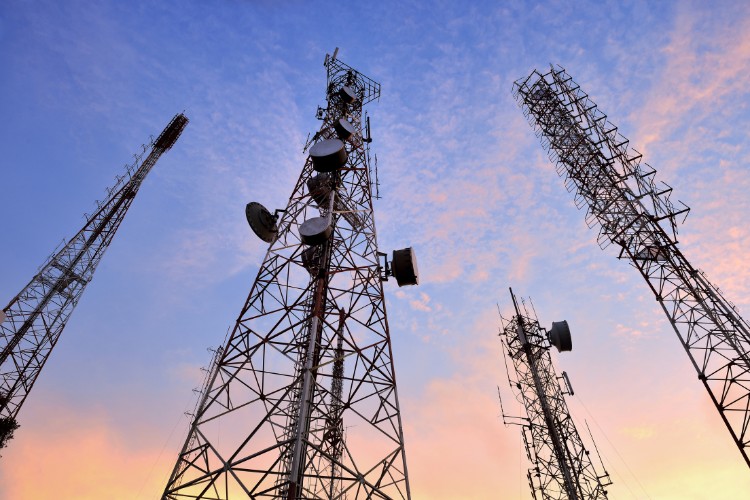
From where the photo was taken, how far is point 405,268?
48.4 feet

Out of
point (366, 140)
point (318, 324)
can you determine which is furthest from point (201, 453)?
point (366, 140)

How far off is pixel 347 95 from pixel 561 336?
72.9 ft

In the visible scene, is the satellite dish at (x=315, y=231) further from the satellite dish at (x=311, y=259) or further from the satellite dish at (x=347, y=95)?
the satellite dish at (x=347, y=95)

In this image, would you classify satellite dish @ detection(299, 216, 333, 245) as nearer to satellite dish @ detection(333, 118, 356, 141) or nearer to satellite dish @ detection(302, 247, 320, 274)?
satellite dish @ detection(302, 247, 320, 274)

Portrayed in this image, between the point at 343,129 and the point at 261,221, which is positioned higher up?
the point at 343,129

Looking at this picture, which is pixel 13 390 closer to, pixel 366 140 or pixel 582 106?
pixel 366 140

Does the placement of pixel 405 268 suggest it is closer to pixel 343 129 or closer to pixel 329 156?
pixel 329 156

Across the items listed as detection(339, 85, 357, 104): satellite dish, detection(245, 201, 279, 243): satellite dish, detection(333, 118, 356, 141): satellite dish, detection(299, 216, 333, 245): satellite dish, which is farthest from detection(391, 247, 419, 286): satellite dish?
detection(339, 85, 357, 104): satellite dish

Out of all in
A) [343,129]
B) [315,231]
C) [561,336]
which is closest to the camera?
[315,231]

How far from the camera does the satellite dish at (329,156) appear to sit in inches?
618

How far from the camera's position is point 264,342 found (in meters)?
11.6

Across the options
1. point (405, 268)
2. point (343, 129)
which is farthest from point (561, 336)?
point (343, 129)

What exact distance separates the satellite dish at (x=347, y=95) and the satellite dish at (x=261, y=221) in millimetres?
8305

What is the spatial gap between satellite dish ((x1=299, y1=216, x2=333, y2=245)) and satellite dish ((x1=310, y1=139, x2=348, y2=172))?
302 cm
